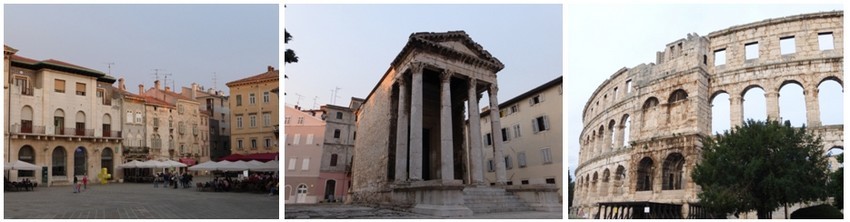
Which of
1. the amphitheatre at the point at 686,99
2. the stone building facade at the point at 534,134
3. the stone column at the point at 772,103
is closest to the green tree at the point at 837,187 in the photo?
the amphitheatre at the point at 686,99

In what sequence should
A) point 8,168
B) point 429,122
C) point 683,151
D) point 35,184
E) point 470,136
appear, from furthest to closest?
point 429,122
point 683,151
point 470,136
point 35,184
point 8,168

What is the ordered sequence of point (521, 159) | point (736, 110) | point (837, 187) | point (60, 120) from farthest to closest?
point (521, 159) → point (736, 110) → point (60, 120) → point (837, 187)

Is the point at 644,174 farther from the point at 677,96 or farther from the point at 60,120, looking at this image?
the point at 60,120

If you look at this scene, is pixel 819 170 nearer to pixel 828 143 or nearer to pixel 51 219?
pixel 828 143

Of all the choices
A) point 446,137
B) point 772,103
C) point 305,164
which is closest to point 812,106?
point 772,103

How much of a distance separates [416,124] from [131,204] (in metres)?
7.08

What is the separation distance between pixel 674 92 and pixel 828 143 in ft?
14.6

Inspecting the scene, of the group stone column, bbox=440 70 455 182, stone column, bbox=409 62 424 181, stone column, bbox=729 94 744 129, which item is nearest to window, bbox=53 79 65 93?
stone column, bbox=409 62 424 181

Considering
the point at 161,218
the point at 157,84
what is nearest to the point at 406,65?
the point at 157,84

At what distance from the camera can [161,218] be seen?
35.0 ft

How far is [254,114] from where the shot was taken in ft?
46.8

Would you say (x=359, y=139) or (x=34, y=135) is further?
(x=359, y=139)

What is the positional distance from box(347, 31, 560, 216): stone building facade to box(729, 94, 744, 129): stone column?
728 cm

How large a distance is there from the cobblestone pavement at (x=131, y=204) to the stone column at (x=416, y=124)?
14.0 feet
